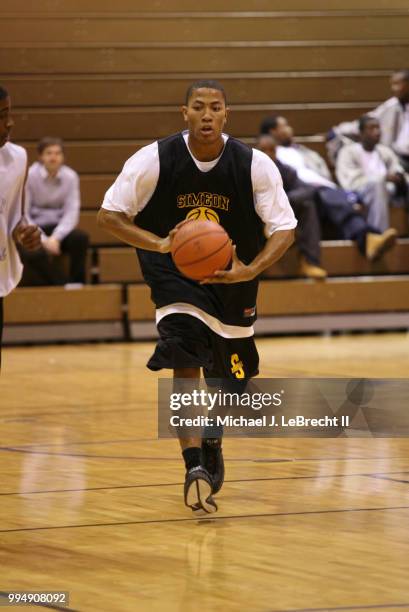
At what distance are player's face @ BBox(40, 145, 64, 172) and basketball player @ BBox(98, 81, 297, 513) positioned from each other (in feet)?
22.9

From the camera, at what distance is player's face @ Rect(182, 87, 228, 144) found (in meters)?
5.01

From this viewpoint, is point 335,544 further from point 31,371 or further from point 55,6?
point 55,6

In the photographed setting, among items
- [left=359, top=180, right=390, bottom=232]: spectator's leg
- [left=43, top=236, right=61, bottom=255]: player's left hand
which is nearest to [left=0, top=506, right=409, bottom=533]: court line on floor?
[left=43, top=236, right=61, bottom=255]: player's left hand

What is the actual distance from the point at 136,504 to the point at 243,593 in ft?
4.82

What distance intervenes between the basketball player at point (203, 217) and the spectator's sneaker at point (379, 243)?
7.66 m

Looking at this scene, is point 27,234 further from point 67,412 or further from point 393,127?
point 393,127

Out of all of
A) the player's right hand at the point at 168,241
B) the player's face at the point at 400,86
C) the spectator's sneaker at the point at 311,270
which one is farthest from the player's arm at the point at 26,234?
the player's face at the point at 400,86

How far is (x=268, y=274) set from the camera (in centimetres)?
1286

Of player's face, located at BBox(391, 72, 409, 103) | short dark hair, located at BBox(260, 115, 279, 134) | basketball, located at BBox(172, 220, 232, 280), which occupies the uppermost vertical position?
player's face, located at BBox(391, 72, 409, 103)

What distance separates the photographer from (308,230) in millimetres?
12500

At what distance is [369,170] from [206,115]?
330 inches

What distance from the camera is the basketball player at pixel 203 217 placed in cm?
502

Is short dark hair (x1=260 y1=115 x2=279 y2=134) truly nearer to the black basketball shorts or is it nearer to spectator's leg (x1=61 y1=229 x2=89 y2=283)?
spectator's leg (x1=61 y1=229 x2=89 y2=283)

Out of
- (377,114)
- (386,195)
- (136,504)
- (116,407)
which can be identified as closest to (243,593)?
(136,504)
